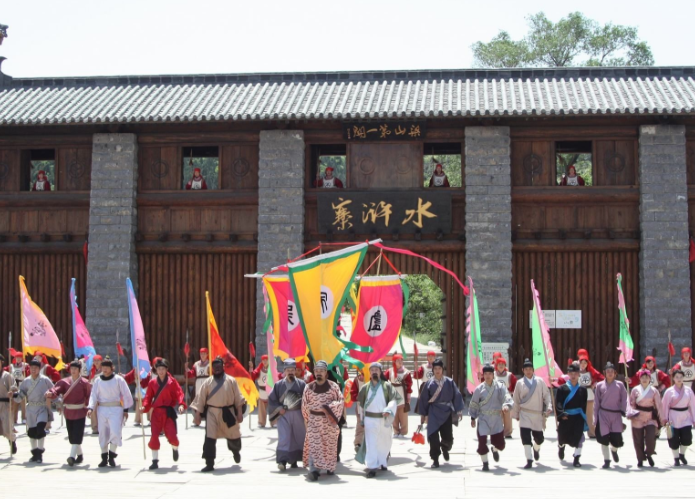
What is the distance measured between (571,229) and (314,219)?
5320 millimetres

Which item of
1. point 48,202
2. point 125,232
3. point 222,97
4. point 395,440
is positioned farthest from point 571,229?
point 48,202

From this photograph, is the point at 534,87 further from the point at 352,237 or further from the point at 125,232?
the point at 125,232

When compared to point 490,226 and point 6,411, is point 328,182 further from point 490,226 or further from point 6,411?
point 6,411

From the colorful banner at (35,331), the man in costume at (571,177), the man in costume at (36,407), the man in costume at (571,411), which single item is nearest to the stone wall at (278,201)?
the colorful banner at (35,331)

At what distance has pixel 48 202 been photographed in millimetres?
19719

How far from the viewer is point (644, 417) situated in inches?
464

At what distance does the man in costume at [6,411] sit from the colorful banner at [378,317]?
15.8ft

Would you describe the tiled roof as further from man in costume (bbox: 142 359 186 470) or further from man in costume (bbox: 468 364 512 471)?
man in costume (bbox: 142 359 186 470)

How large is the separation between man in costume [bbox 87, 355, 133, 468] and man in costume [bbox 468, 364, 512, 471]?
15.0ft

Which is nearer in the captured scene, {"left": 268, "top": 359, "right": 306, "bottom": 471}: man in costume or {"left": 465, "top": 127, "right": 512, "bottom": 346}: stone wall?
{"left": 268, "top": 359, "right": 306, "bottom": 471}: man in costume

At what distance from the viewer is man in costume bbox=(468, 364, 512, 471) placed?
11.6m

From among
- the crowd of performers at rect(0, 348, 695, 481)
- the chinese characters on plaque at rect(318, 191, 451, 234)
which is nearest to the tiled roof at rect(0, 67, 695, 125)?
the chinese characters on plaque at rect(318, 191, 451, 234)

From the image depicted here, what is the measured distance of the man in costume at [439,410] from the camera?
11625 mm

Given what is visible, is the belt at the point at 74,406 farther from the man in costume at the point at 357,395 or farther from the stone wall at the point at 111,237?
the stone wall at the point at 111,237
